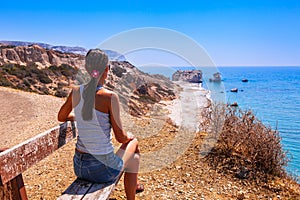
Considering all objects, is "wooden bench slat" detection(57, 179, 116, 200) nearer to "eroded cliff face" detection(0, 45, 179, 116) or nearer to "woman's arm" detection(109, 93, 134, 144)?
"woman's arm" detection(109, 93, 134, 144)

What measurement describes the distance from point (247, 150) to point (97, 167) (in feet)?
10.4

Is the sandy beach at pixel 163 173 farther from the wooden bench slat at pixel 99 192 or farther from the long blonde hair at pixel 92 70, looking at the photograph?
the long blonde hair at pixel 92 70

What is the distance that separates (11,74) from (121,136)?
Answer: 24.5m

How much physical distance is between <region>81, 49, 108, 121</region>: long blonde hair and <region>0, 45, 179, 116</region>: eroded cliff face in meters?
7.19

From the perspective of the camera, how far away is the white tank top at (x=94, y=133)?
222 centimetres

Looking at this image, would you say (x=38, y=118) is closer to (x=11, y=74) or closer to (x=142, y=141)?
(x=142, y=141)

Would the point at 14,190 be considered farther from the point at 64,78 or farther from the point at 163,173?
the point at 64,78

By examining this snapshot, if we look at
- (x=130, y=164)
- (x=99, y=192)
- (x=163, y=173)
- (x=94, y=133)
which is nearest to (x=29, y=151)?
(x=94, y=133)

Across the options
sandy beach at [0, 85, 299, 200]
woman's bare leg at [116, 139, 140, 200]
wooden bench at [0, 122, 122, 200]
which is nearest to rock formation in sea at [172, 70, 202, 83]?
sandy beach at [0, 85, 299, 200]

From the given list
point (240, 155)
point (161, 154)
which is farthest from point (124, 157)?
point (240, 155)

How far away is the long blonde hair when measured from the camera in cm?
213

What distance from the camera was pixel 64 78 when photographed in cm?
2803

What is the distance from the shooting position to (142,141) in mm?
5496

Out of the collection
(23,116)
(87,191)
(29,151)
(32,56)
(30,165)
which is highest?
(32,56)
